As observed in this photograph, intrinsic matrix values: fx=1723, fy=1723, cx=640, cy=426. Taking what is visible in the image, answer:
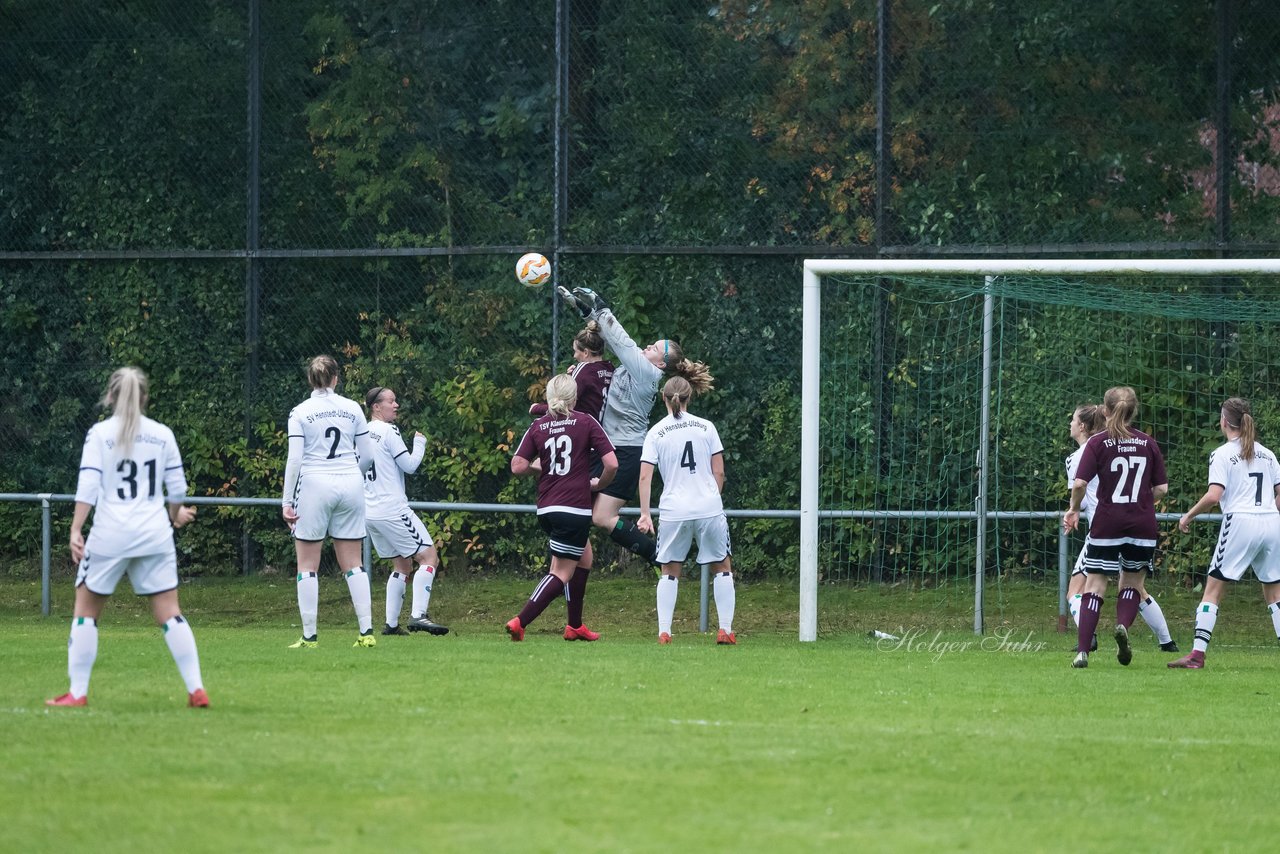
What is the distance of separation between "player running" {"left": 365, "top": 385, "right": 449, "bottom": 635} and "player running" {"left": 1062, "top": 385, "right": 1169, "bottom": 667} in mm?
4859

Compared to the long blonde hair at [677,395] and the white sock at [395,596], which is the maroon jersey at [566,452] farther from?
the white sock at [395,596]

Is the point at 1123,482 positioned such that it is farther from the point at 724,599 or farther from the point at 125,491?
the point at 125,491

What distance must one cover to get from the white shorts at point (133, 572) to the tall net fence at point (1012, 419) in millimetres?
6883

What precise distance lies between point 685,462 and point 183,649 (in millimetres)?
5343

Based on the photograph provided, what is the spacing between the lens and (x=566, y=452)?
1236 cm

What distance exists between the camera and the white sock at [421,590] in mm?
13375

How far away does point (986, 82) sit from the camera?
53.1 feet

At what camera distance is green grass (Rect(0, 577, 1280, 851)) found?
5.85 meters

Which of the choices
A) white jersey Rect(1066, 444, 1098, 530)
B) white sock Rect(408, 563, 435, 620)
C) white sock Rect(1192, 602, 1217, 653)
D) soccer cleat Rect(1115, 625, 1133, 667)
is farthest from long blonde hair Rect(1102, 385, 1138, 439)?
white sock Rect(408, 563, 435, 620)

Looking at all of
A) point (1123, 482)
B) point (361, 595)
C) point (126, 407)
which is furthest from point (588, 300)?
point (126, 407)

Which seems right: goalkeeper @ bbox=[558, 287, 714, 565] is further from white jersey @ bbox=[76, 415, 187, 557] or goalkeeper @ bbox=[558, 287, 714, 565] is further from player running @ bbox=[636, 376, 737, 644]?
white jersey @ bbox=[76, 415, 187, 557]

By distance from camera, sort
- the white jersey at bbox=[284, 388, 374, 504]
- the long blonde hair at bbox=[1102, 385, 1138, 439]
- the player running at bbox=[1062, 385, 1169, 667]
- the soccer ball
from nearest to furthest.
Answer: the player running at bbox=[1062, 385, 1169, 667], the long blonde hair at bbox=[1102, 385, 1138, 439], the white jersey at bbox=[284, 388, 374, 504], the soccer ball

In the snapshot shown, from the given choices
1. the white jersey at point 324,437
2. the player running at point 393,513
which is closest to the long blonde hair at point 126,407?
the white jersey at point 324,437

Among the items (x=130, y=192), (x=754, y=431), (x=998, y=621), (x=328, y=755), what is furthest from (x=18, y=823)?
(x=130, y=192)
